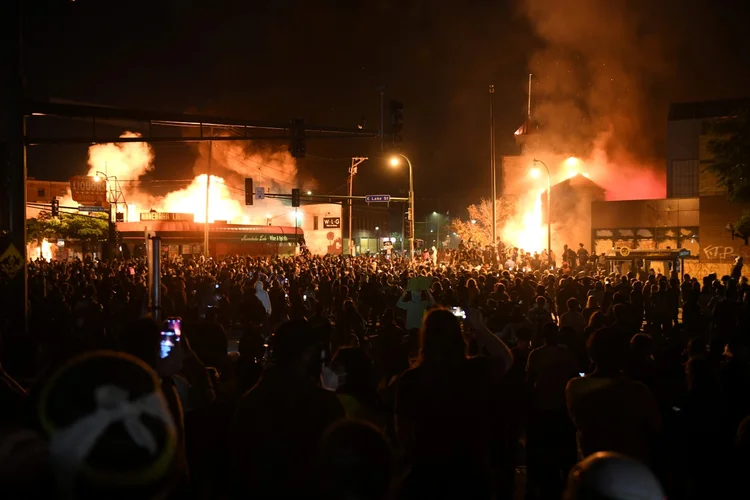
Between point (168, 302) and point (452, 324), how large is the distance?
446 inches

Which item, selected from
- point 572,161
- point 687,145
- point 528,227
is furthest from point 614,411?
point 572,161

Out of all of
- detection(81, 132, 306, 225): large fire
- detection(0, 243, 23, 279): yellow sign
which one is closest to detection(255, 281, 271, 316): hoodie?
detection(0, 243, 23, 279): yellow sign

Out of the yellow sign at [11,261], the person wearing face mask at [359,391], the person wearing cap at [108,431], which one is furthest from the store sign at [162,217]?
the person wearing cap at [108,431]

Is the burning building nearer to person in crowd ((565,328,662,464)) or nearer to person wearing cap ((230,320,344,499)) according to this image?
person in crowd ((565,328,662,464))

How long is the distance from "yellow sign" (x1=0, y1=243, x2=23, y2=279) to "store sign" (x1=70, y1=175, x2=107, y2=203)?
33927mm

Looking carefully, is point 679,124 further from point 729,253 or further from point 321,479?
point 321,479

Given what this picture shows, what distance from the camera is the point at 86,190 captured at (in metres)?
44.4

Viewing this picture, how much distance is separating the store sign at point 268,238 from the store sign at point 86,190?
19969 millimetres

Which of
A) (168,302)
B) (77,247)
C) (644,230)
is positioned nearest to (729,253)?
(644,230)

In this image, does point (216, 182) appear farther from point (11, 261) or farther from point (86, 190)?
point (11, 261)

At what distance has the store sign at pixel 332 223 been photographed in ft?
244

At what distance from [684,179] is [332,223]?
122 ft

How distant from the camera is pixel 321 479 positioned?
2518 millimetres

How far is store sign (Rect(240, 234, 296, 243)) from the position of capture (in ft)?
212
